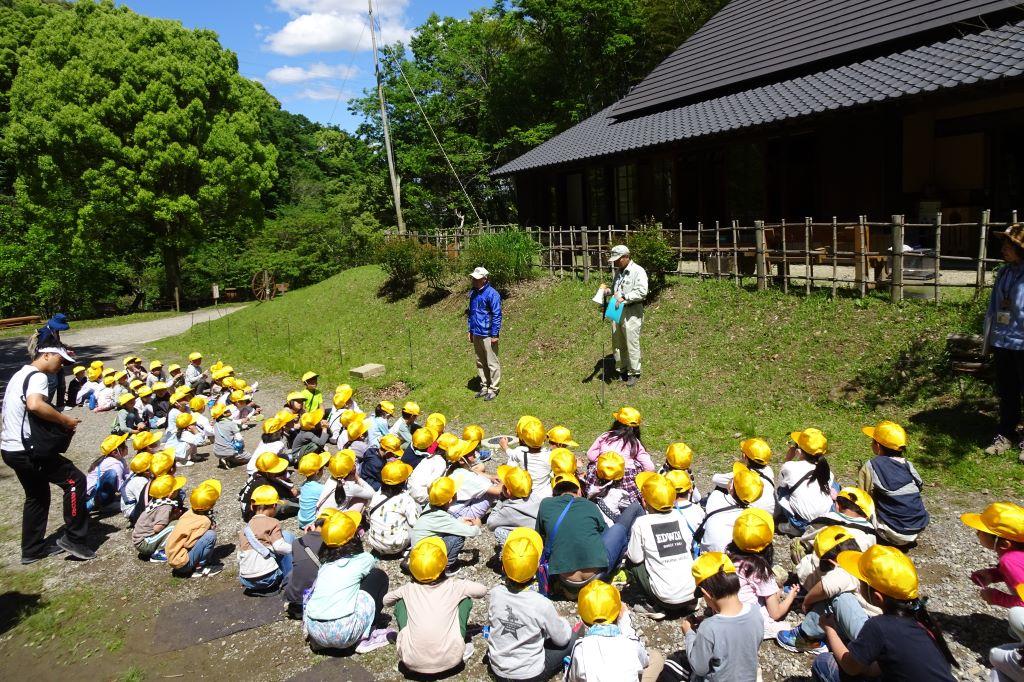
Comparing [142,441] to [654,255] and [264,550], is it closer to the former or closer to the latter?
[264,550]

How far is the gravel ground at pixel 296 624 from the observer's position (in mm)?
3953

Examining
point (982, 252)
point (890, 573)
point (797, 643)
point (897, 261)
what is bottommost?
point (797, 643)

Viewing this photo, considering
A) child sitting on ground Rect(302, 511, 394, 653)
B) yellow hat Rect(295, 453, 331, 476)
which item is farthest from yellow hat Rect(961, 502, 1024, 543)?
yellow hat Rect(295, 453, 331, 476)

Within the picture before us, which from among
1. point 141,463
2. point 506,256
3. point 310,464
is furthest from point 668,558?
point 506,256

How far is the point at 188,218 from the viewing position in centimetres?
2572

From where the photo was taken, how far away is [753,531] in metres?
3.81

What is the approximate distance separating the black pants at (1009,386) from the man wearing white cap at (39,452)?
8321mm

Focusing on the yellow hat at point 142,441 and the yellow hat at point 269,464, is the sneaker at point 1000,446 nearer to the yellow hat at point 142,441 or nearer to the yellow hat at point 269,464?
the yellow hat at point 269,464

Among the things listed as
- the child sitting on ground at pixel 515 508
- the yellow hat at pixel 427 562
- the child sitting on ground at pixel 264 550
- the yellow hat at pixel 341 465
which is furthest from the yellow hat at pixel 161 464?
the yellow hat at pixel 427 562

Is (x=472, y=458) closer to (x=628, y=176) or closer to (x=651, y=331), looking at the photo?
(x=651, y=331)

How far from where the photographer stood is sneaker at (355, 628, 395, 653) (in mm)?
4320

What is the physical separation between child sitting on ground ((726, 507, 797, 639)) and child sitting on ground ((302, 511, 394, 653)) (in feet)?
7.90

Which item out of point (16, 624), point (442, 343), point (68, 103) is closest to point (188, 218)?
point (68, 103)

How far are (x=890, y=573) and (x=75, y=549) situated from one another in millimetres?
6582
